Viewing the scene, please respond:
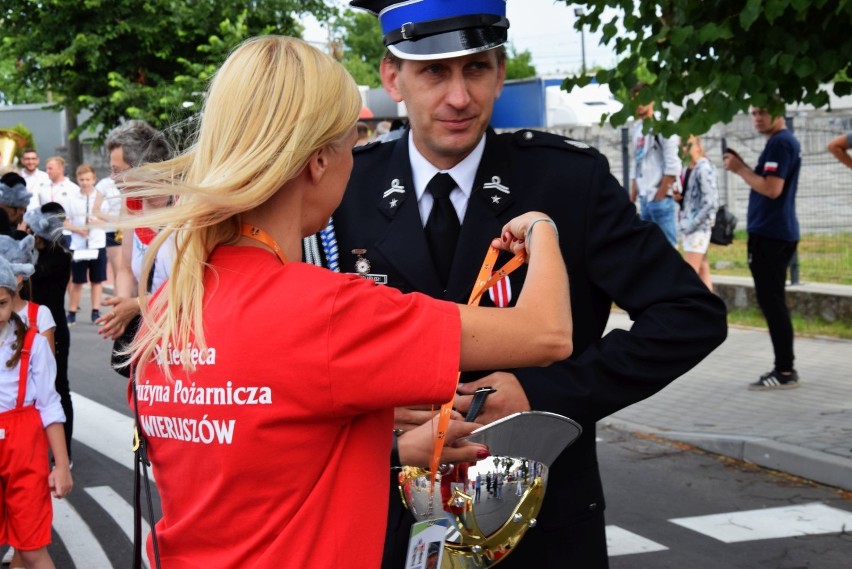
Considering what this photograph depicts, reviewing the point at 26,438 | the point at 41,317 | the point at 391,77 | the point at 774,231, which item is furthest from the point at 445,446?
the point at 774,231

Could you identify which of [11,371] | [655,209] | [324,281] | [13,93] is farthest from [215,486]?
[13,93]

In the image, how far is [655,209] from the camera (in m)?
12.8

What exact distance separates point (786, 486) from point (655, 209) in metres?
6.22

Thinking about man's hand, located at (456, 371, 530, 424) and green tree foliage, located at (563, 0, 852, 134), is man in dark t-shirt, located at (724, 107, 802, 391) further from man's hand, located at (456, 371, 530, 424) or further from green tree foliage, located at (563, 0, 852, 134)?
man's hand, located at (456, 371, 530, 424)

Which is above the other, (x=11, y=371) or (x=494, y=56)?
(x=494, y=56)

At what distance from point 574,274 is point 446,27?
1.97ft

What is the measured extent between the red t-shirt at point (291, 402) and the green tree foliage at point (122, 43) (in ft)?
67.6

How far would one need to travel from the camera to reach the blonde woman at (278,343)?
6.07 feet

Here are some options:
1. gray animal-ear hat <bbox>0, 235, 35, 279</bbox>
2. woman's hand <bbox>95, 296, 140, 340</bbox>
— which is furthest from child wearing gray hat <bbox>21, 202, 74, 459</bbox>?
woman's hand <bbox>95, 296, 140, 340</bbox>

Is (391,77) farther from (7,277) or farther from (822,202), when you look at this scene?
(822,202)

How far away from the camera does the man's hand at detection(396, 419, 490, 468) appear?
7.20 ft

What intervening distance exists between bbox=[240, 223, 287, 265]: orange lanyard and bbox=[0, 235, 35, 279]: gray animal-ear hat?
Answer: 385 centimetres

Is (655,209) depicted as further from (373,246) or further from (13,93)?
(13,93)

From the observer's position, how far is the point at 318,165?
1.96 m
